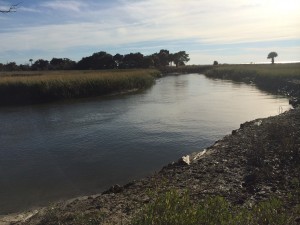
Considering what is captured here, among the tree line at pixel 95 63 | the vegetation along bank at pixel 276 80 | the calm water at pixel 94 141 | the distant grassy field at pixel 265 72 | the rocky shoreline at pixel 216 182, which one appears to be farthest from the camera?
the tree line at pixel 95 63

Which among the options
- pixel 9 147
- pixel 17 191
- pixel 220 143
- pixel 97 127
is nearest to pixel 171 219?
pixel 17 191

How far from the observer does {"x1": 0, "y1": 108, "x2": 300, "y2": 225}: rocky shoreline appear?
906 centimetres

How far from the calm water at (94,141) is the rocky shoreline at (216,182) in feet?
6.82

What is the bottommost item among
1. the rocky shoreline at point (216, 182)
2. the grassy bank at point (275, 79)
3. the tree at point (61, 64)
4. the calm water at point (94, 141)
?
the calm water at point (94, 141)

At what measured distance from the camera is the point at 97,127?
24344 millimetres

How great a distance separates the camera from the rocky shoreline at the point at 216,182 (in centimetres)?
906

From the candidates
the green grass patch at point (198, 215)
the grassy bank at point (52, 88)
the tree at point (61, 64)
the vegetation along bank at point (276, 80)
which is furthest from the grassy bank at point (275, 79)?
the tree at point (61, 64)

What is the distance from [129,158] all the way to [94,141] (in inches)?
159

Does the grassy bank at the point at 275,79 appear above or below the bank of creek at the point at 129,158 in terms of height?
above

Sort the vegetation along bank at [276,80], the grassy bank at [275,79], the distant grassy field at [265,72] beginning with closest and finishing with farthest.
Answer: the vegetation along bank at [276,80] < the grassy bank at [275,79] < the distant grassy field at [265,72]

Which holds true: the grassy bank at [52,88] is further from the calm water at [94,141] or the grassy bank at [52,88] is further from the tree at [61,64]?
the tree at [61,64]

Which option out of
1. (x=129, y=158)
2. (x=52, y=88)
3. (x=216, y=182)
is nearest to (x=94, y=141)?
(x=129, y=158)

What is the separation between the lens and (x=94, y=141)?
20266 mm

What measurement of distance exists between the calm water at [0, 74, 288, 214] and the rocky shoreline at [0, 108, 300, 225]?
2079 mm
